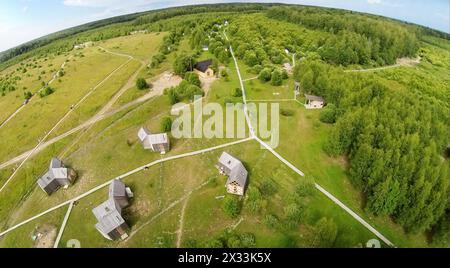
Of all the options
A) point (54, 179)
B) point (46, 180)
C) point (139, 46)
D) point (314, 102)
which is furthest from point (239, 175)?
point (139, 46)

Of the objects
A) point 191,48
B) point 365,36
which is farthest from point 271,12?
point 191,48

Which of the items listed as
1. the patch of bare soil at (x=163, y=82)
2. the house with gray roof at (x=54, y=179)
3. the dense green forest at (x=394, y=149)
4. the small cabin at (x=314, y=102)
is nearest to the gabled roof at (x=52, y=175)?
the house with gray roof at (x=54, y=179)

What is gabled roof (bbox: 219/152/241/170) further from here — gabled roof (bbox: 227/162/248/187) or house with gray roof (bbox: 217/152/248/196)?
gabled roof (bbox: 227/162/248/187)

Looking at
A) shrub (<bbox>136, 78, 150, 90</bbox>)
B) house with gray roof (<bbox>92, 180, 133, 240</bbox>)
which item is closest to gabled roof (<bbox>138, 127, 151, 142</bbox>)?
house with gray roof (<bbox>92, 180, 133, 240</bbox>)

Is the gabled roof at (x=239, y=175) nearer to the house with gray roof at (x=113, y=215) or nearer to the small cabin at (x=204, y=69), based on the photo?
the house with gray roof at (x=113, y=215)

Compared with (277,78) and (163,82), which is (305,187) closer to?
(277,78)

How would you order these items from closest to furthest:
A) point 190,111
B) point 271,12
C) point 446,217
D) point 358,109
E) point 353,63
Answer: point 446,217, point 358,109, point 190,111, point 353,63, point 271,12

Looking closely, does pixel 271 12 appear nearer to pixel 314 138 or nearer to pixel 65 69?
→ pixel 65 69
